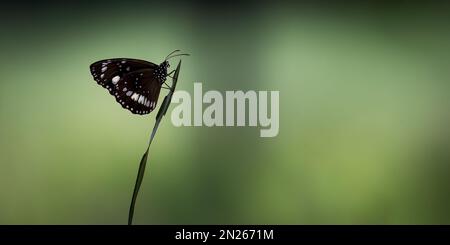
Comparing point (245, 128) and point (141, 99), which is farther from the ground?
point (141, 99)

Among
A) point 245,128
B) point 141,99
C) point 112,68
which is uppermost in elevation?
point 112,68

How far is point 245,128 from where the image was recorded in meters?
2.10

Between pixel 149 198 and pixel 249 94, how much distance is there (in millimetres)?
609

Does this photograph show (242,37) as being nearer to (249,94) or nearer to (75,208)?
(249,94)

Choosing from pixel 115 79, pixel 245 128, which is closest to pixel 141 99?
pixel 115 79

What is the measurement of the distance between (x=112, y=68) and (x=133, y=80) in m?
0.11

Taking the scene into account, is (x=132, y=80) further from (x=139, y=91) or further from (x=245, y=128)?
(x=245, y=128)

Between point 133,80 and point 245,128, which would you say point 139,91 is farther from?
point 245,128

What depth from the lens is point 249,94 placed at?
210 centimetres

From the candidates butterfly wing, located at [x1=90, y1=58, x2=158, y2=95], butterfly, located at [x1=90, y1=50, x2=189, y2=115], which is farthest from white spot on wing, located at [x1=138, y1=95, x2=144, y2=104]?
butterfly wing, located at [x1=90, y1=58, x2=158, y2=95]

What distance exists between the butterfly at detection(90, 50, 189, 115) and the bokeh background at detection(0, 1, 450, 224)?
0.03 metres

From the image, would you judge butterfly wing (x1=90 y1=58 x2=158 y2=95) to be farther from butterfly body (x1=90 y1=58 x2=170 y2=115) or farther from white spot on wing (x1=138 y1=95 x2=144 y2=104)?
white spot on wing (x1=138 y1=95 x2=144 y2=104)

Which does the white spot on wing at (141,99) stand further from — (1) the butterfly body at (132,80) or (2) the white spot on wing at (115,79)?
(2) the white spot on wing at (115,79)

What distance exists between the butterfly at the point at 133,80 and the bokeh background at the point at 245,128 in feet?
0.11
